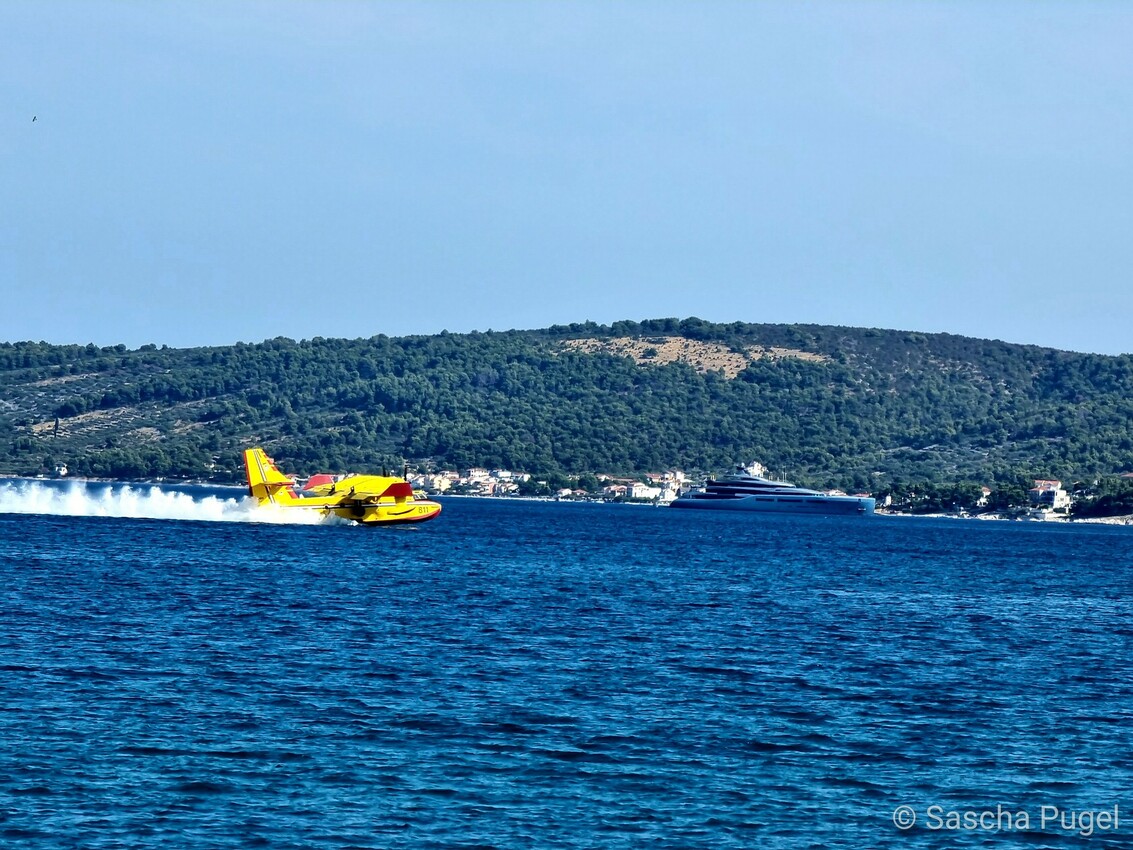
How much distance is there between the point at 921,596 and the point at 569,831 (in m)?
49.4

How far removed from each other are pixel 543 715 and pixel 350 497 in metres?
79.1

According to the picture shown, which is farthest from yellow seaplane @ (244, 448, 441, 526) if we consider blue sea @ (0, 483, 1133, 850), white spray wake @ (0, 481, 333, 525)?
blue sea @ (0, 483, 1133, 850)

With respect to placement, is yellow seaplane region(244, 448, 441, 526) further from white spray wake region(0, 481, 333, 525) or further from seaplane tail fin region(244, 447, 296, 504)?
white spray wake region(0, 481, 333, 525)

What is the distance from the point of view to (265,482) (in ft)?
365

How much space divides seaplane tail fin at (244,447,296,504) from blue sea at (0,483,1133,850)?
37301 millimetres

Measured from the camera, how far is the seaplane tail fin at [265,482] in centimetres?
10919

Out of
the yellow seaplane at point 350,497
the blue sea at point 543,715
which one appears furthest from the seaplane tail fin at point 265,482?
the blue sea at point 543,715

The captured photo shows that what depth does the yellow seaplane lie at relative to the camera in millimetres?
111562

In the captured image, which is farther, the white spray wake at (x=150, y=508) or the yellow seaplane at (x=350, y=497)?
the white spray wake at (x=150, y=508)

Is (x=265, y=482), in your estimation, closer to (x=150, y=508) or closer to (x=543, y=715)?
(x=150, y=508)

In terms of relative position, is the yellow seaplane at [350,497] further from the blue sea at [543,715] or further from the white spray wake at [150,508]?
the blue sea at [543,715]

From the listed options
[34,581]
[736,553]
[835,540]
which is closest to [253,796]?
[34,581]

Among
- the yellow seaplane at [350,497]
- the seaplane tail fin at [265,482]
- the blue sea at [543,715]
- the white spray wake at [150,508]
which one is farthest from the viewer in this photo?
the white spray wake at [150,508]

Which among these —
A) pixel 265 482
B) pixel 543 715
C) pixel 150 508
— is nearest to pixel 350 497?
pixel 265 482
